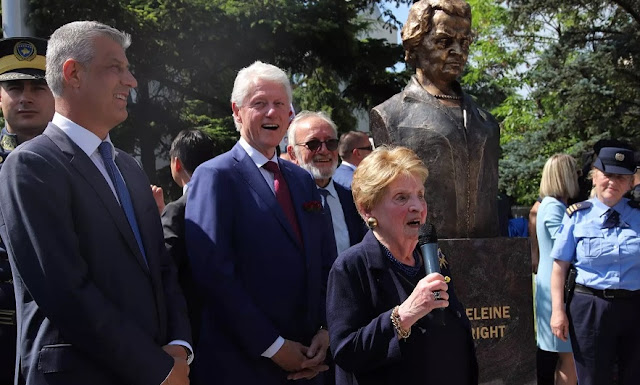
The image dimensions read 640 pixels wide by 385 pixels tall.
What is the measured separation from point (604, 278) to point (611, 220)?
438 mm

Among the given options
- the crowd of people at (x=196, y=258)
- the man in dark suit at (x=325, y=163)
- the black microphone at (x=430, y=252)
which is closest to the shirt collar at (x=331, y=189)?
the man in dark suit at (x=325, y=163)

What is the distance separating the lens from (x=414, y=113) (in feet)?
16.2

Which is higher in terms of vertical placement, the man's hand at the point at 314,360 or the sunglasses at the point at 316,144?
the sunglasses at the point at 316,144

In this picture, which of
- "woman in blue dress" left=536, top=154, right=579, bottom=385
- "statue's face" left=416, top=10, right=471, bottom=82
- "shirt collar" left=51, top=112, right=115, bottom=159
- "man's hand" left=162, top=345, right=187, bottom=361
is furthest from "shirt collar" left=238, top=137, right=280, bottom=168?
"woman in blue dress" left=536, top=154, right=579, bottom=385

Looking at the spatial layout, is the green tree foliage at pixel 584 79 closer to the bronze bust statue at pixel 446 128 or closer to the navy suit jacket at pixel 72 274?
the bronze bust statue at pixel 446 128

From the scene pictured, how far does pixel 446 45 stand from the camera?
4.96 m

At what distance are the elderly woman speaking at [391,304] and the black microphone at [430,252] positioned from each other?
0.4 inches

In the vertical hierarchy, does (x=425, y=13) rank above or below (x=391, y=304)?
above

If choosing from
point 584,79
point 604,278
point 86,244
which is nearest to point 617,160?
point 604,278

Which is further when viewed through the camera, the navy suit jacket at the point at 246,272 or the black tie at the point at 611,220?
the black tie at the point at 611,220

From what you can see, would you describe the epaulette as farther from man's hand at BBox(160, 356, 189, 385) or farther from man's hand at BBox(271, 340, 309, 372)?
man's hand at BBox(160, 356, 189, 385)

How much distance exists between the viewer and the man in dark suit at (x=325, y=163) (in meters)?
5.09

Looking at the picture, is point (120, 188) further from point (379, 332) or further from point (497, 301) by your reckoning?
point (497, 301)

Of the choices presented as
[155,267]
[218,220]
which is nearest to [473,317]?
[218,220]
